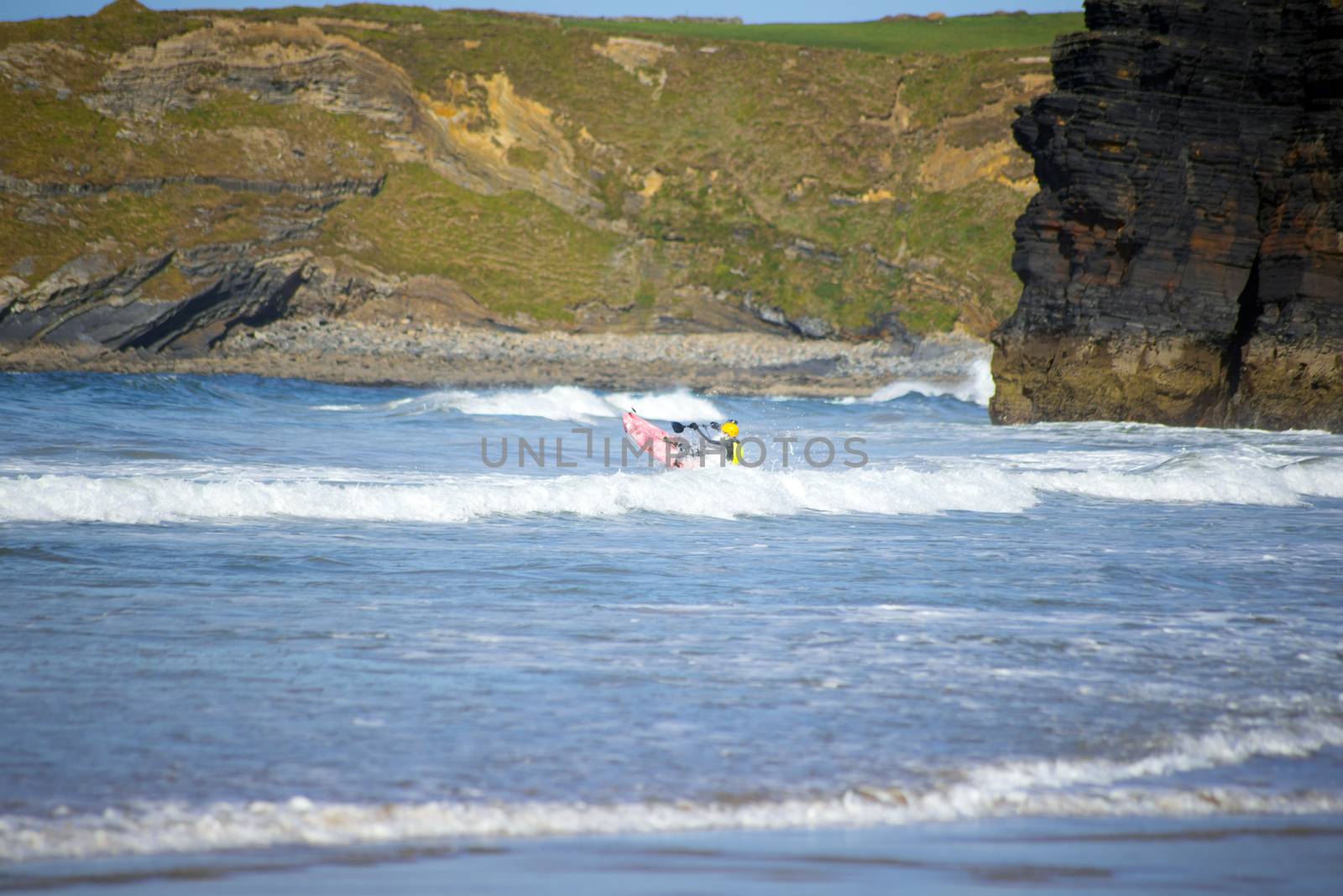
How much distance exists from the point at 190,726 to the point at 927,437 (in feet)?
73.7

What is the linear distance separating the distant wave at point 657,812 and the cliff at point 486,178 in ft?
138

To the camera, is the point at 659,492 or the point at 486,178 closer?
the point at 659,492

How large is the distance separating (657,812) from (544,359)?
150ft

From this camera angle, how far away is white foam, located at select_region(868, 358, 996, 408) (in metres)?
43.9

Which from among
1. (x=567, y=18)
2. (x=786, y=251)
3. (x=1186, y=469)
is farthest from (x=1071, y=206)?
(x=567, y=18)

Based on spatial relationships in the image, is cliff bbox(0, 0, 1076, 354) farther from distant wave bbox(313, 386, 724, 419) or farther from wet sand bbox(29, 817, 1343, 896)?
wet sand bbox(29, 817, 1343, 896)

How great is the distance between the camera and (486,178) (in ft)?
202

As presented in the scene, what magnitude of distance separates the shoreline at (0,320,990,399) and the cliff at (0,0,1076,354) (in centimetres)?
144

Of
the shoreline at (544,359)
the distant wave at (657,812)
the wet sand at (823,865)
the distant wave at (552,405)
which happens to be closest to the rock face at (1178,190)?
the distant wave at (552,405)

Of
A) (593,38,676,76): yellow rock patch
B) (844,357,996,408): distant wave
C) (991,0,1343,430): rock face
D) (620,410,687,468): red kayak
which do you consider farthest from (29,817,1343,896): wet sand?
(593,38,676,76): yellow rock patch

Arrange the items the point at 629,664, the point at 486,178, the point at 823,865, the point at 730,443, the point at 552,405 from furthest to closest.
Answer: the point at 486,178 < the point at 552,405 < the point at 730,443 < the point at 629,664 < the point at 823,865

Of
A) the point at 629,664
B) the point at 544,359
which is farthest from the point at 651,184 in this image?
the point at 629,664

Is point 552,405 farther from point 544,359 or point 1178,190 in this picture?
point 1178,190

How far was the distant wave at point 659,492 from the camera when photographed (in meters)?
11.5
